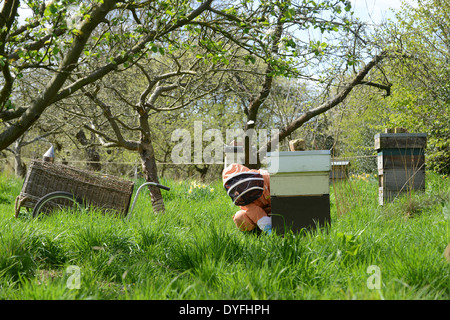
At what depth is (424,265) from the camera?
2.67 metres

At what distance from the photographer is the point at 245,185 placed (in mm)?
3869

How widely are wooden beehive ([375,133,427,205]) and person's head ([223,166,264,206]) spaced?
3117 millimetres

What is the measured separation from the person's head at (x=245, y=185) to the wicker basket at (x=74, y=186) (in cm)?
221

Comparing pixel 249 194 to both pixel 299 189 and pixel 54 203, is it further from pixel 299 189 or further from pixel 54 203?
pixel 54 203

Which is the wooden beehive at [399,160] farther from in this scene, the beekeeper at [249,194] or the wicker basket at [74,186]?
the wicker basket at [74,186]

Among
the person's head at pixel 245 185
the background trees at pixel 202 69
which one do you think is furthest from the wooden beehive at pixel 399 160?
the person's head at pixel 245 185

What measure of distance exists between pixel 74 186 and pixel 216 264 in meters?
3.27

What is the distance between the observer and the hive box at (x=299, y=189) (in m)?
3.59

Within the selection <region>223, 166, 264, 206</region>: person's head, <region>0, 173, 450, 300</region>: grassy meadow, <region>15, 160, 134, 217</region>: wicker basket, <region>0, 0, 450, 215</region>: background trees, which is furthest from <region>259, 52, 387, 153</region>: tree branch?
<region>223, 166, 264, 206</region>: person's head

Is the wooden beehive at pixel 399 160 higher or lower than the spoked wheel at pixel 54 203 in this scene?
higher

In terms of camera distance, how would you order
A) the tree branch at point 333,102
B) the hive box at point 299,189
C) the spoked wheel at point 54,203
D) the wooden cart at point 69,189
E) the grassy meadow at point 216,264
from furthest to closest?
1. the tree branch at point 333,102
2. the wooden cart at point 69,189
3. the spoked wheel at point 54,203
4. the hive box at point 299,189
5. the grassy meadow at point 216,264

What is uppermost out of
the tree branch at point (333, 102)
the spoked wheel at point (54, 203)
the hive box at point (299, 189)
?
the tree branch at point (333, 102)
